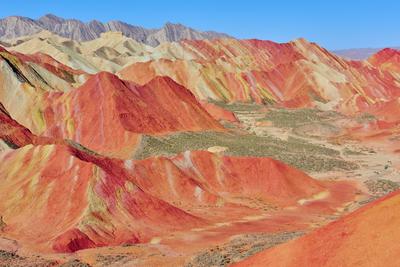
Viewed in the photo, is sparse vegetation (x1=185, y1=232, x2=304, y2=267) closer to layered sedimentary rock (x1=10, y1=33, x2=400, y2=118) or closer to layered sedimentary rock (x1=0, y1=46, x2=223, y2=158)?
layered sedimentary rock (x1=0, y1=46, x2=223, y2=158)

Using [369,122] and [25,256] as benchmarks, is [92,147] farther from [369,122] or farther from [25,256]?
[369,122]

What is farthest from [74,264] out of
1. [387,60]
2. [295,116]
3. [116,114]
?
[387,60]

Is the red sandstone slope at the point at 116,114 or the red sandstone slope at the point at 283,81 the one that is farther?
the red sandstone slope at the point at 283,81

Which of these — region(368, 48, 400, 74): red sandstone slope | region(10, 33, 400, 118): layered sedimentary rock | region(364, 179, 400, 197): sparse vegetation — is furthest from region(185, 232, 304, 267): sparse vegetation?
region(368, 48, 400, 74): red sandstone slope

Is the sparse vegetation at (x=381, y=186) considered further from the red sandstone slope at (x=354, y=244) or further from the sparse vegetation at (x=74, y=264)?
the red sandstone slope at (x=354, y=244)

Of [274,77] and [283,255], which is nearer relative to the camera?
[283,255]

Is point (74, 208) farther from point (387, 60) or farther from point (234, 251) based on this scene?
point (387, 60)

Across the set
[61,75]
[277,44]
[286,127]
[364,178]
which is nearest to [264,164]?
[364,178]

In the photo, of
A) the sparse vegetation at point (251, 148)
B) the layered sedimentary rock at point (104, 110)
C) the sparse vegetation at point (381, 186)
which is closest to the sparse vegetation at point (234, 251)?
the sparse vegetation at point (381, 186)
